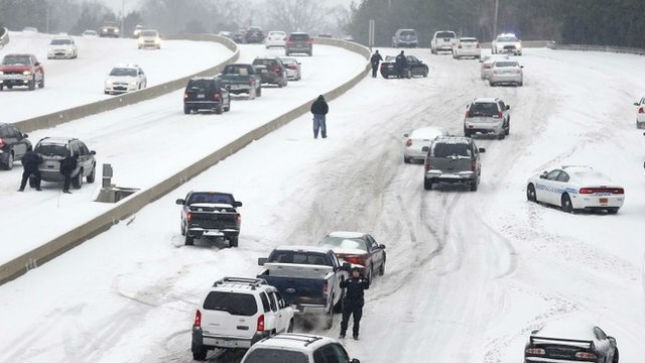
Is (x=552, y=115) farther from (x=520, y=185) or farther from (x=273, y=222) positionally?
(x=273, y=222)

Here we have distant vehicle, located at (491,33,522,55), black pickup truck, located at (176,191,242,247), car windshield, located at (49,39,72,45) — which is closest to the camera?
black pickup truck, located at (176,191,242,247)

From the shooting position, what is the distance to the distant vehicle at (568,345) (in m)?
23.4

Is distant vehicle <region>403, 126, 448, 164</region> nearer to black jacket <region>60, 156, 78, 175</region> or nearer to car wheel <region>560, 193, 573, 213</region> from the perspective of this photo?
car wheel <region>560, 193, 573, 213</region>

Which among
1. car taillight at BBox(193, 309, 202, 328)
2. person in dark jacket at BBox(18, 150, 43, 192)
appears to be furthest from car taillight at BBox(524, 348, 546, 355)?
person in dark jacket at BBox(18, 150, 43, 192)

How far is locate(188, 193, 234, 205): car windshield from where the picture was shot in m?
35.9

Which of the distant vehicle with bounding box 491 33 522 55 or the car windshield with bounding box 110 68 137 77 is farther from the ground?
the car windshield with bounding box 110 68 137 77

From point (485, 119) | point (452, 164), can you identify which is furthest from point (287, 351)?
point (485, 119)

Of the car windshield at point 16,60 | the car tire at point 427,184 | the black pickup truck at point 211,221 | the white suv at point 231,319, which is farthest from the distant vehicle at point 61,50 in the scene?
the white suv at point 231,319

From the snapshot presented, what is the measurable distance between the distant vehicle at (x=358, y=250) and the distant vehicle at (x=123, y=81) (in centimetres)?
4062

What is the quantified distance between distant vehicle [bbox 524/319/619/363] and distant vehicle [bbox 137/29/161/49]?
8828 cm

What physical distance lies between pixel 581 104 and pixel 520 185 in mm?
24146

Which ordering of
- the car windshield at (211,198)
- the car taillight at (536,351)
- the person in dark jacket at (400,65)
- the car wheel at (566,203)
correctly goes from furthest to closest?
the person in dark jacket at (400,65) → the car wheel at (566,203) → the car windshield at (211,198) → the car taillight at (536,351)

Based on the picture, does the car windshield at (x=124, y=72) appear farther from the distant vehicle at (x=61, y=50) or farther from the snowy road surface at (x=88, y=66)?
the distant vehicle at (x=61, y=50)

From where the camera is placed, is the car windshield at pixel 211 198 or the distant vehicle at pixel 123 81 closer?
the car windshield at pixel 211 198
